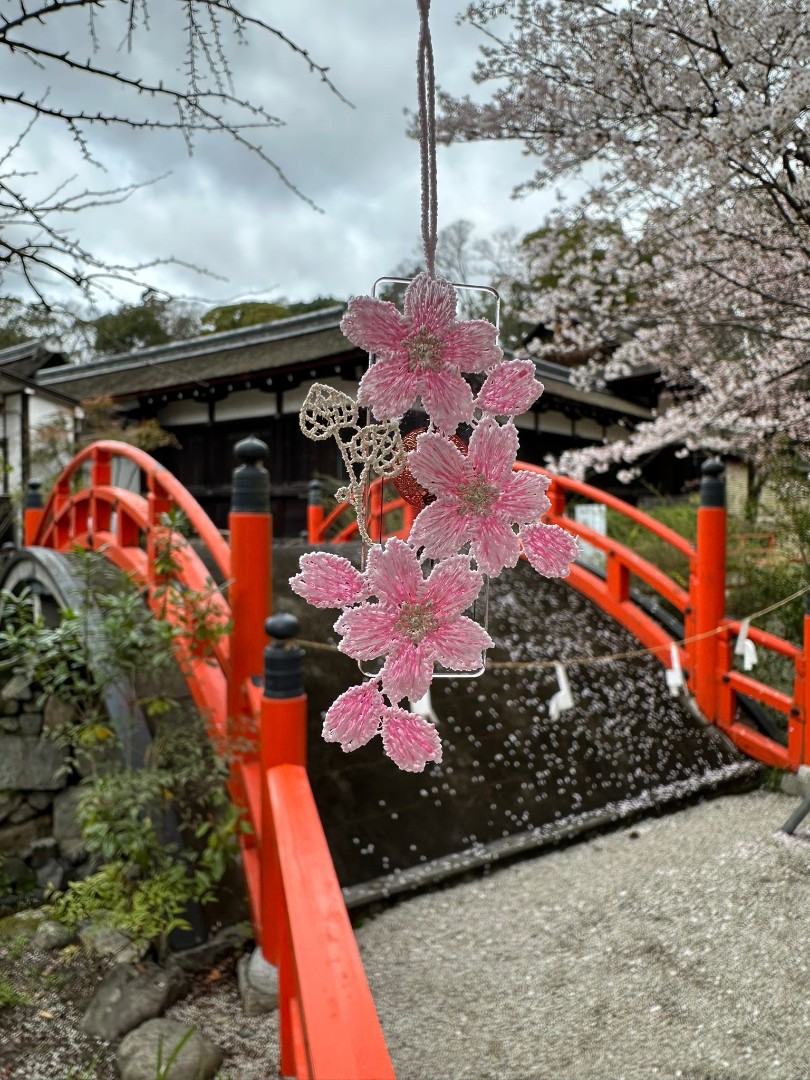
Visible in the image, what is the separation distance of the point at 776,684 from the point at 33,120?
5.16m

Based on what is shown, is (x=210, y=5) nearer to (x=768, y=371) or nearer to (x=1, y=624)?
(x=768, y=371)

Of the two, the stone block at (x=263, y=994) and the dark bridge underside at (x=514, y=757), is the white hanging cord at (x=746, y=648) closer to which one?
the dark bridge underside at (x=514, y=757)

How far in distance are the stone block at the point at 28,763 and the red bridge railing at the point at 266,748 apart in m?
1.53

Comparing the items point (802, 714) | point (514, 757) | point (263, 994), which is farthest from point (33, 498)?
point (802, 714)

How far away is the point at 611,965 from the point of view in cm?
272

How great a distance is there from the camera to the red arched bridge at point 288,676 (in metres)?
1.54

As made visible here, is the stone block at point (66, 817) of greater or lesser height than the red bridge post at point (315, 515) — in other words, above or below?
below

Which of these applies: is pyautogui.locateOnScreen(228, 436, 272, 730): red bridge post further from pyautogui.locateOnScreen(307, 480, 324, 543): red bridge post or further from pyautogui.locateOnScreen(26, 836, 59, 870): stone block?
pyautogui.locateOnScreen(307, 480, 324, 543): red bridge post

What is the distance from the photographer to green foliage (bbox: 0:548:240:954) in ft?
9.04

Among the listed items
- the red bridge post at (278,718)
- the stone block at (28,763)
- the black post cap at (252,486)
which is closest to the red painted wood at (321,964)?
the red bridge post at (278,718)

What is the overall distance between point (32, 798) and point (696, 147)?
4908 mm

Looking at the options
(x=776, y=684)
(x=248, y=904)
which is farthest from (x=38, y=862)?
(x=776, y=684)

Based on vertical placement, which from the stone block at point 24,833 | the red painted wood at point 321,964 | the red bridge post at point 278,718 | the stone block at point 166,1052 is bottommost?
the stone block at point 24,833

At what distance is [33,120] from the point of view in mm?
1278
